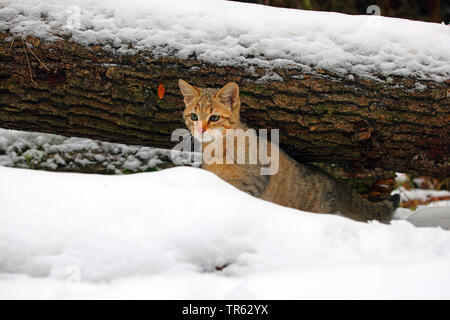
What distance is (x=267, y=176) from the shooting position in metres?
3.25

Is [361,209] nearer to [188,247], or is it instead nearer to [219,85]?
[219,85]

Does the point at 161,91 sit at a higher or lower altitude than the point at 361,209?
higher

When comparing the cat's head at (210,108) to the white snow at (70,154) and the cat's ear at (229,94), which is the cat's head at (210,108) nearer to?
the cat's ear at (229,94)

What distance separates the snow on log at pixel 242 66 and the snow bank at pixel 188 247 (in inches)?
42.1

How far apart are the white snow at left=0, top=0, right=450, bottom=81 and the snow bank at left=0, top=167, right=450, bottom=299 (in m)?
1.22

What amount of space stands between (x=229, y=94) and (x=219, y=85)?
103 millimetres

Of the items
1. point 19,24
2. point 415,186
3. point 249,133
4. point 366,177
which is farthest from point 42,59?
point 415,186

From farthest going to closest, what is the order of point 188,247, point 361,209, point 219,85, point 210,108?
point 361,209, point 210,108, point 219,85, point 188,247

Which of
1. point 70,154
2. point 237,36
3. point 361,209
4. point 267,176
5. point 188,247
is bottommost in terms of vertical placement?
point 188,247

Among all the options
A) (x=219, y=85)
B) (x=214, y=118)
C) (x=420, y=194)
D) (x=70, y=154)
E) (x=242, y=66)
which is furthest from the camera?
(x=420, y=194)

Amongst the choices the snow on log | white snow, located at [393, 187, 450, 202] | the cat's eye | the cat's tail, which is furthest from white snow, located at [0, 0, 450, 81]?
white snow, located at [393, 187, 450, 202]

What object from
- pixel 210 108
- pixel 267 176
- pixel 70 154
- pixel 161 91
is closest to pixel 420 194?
pixel 267 176

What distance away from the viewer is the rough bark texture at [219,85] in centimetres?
289

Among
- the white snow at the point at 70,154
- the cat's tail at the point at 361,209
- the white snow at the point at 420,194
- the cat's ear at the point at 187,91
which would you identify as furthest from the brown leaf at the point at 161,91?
the white snow at the point at 420,194
